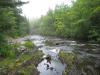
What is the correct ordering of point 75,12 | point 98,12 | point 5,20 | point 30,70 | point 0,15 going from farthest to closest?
point 75,12 < point 98,12 < point 5,20 < point 0,15 < point 30,70

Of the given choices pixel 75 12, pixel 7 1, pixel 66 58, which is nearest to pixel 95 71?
pixel 66 58

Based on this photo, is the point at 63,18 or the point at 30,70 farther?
the point at 63,18

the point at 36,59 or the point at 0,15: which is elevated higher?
the point at 0,15

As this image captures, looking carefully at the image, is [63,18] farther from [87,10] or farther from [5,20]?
[5,20]

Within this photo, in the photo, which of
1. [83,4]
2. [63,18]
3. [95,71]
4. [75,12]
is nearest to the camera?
[95,71]

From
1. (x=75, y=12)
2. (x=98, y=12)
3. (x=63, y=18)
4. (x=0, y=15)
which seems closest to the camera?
(x=0, y=15)

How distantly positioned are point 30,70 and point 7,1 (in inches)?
226

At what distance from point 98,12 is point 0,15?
68.4 ft

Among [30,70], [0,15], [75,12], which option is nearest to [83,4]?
[75,12]

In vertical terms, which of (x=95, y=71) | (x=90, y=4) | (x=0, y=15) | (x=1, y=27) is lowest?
(x=95, y=71)

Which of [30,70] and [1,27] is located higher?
[1,27]

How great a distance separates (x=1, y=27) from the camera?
17.1 meters

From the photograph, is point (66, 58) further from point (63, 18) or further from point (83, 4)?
point (63, 18)

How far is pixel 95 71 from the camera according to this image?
582 inches
